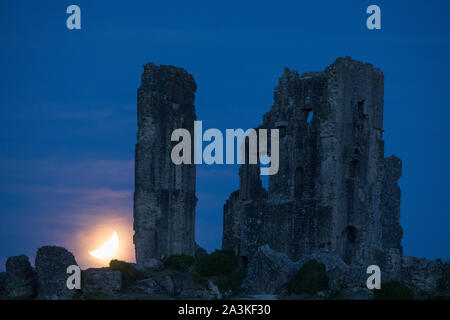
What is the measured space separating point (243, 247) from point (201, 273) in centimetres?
500

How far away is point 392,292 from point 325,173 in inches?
403

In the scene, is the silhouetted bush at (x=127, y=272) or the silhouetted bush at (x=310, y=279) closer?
the silhouetted bush at (x=310, y=279)

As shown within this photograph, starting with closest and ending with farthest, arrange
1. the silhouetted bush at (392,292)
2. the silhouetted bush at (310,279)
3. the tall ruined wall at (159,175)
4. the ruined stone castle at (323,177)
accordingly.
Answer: the silhouetted bush at (392,292), the silhouetted bush at (310,279), the ruined stone castle at (323,177), the tall ruined wall at (159,175)

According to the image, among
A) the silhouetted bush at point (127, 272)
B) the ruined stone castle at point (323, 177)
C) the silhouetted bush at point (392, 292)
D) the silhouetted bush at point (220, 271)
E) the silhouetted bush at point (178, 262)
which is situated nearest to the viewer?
the silhouetted bush at point (392, 292)

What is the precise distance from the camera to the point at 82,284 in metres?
33.3

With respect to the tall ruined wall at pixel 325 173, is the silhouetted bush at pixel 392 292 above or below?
below

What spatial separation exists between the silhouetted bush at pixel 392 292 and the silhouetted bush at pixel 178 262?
414 inches

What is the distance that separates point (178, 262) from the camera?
133 feet

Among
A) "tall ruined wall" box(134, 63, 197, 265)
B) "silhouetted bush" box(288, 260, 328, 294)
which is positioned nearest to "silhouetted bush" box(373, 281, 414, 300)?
"silhouetted bush" box(288, 260, 328, 294)

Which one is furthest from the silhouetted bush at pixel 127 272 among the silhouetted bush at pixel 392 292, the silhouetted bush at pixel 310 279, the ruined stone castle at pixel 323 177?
the silhouetted bush at pixel 392 292

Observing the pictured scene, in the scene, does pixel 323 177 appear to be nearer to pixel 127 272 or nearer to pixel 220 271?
pixel 220 271

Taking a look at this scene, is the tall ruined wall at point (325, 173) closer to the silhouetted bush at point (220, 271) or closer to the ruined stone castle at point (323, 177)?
the ruined stone castle at point (323, 177)

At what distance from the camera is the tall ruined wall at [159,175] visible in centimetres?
4709

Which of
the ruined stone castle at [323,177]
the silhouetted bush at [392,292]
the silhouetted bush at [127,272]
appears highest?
the ruined stone castle at [323,177]
